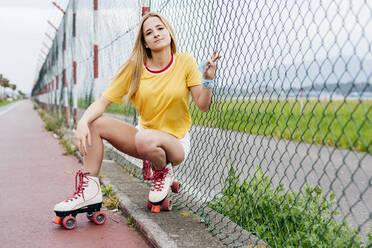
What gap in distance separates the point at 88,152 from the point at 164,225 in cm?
77

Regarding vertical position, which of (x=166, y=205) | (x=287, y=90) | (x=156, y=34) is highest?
(x=156, y=34)

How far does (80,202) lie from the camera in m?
2.95

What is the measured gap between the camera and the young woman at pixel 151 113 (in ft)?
9.62

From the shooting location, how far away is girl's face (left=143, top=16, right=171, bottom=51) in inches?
116

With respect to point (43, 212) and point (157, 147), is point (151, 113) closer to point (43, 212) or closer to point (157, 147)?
point (157, 147)

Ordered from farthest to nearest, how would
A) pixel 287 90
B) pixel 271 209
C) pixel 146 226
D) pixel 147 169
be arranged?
pixel 147 169
pixel 146 226
pixel 271 209
pixel 287 90

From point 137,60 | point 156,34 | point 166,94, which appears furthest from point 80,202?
point 156,34

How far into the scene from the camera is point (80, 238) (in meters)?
2.81

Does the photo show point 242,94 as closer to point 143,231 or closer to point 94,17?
point 143,231

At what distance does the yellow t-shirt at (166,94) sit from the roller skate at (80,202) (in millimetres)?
608

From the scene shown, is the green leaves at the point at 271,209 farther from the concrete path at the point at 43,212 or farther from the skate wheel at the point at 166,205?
the concrete path at the point at 43,212

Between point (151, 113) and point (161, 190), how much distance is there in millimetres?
587

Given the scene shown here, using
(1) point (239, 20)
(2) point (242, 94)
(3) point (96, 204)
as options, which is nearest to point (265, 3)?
(1) point (239, 20)

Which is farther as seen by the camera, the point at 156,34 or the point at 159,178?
the point at 159,178
